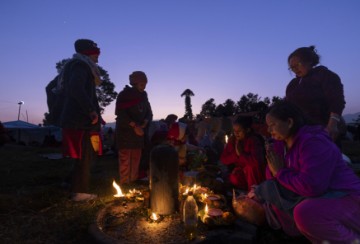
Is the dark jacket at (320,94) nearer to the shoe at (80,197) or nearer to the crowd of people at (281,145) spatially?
the crowd of people at (281,145)

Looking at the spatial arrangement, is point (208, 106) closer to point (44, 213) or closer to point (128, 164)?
point (128, 164)

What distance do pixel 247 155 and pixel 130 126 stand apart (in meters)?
2.25

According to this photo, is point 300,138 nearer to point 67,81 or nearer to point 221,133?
point 67,81

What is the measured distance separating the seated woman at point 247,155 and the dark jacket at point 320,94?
0.91 meters

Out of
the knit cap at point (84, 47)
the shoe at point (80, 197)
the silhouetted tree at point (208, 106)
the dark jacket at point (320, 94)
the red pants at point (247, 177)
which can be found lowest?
the shoe at point (80, 197)

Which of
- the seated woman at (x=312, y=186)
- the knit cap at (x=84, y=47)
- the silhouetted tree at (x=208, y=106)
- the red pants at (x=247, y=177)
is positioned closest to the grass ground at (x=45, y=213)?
the red pants at (x=247, y=177)

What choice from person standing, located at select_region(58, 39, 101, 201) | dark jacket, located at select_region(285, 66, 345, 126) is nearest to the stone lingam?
person standing, located at select_region(58, 39, 101, 201)

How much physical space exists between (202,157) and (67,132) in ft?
9.86

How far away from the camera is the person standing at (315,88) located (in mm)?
3789

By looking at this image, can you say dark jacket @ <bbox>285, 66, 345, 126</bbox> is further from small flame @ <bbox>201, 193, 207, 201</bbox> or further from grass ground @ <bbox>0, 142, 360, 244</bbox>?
grass ground @ <bbox>0, 142, 360, 244</bbox>

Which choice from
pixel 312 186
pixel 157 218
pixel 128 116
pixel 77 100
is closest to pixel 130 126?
→ pixel 128 116

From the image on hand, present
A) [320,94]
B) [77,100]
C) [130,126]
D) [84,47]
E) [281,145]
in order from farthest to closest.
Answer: [130,126], [84,47], [77,100], [320,94], [281,145]

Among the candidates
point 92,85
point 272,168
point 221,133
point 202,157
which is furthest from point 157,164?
point 221,133

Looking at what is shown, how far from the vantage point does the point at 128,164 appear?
5.80m
